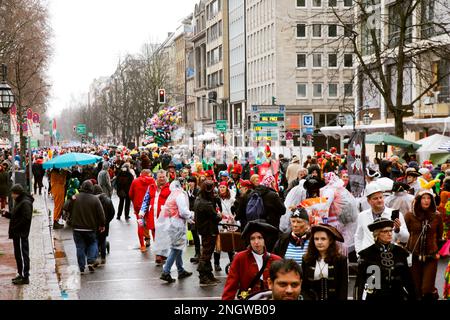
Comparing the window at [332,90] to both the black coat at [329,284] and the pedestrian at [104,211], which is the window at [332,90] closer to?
the pedestrian at [104,211]

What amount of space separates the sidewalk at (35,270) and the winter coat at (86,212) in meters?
1.01

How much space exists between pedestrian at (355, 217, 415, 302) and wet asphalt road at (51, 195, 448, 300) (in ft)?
15.9

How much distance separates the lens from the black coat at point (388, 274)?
680 centimetres

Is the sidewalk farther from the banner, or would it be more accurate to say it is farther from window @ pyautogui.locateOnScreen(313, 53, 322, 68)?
window @ pyautogui.locateOnScreen(313, 53, 322, 68)

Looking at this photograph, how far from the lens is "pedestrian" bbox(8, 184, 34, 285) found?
13602 mm

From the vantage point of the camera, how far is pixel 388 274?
6.83 metres

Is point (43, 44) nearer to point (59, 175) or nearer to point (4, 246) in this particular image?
point (59, 175)

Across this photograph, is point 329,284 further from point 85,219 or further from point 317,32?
point 317,32

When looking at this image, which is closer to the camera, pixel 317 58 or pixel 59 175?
pixel 59 175

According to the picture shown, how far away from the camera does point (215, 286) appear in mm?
13305

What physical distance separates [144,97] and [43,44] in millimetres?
35796

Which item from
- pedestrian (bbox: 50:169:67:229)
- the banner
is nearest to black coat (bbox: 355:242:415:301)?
the banner

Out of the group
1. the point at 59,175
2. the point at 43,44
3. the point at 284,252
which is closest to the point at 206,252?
the point at 284,252

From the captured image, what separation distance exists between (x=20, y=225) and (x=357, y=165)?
604 centimetres
